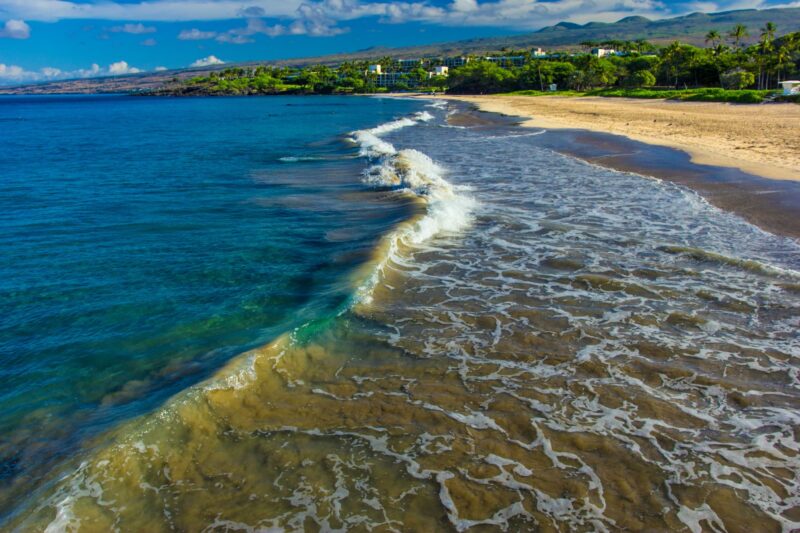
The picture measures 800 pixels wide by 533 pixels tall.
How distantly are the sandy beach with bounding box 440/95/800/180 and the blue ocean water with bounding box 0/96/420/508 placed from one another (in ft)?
52.0

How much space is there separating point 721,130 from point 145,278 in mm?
34197

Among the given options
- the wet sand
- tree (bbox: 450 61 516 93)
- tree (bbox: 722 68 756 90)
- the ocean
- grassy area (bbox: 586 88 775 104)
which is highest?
tree (bbox: 450 61 516 93)

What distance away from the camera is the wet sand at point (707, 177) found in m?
14.5

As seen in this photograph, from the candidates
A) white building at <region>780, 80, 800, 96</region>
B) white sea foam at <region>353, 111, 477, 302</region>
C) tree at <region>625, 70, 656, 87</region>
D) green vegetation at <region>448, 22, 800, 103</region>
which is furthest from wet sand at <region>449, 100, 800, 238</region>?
tree at <region>625, 70, 656, 87</region>

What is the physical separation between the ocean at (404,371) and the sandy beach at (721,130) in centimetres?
874

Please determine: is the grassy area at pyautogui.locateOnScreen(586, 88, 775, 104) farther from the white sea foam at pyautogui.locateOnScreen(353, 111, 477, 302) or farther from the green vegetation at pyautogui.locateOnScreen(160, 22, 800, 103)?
the white sea foam at pyautogui.locateOnScreen(353, 111, 477, 302)

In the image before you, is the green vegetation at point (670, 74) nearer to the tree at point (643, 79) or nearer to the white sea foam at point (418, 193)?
the tree at point (643, 79)

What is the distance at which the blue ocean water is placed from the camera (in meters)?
7.04

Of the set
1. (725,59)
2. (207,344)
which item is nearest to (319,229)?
(207,344)

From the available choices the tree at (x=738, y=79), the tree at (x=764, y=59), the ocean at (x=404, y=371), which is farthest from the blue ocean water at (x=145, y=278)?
the tree at (x=764, y=59)

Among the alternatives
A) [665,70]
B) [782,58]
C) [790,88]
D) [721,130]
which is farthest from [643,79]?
[721,130]

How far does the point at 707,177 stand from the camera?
19.9 meters

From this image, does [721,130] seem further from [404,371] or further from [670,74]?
[670,74]

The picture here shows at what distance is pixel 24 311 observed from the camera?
977 cm
